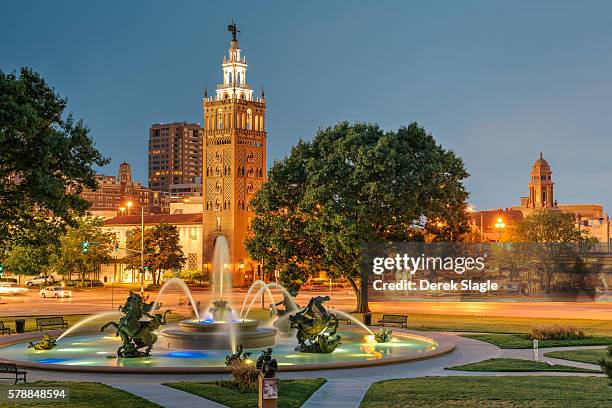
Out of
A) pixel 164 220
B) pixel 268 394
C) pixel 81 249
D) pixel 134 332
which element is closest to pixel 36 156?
pixel 134 332

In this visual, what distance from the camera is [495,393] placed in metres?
22.0

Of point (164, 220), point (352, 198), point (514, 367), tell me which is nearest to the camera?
point (514, 367)

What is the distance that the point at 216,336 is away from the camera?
3173 centimetres

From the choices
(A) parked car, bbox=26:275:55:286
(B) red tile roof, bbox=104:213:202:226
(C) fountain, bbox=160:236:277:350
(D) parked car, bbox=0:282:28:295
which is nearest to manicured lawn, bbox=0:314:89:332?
(C) fountain, bbox=160:236:277:350

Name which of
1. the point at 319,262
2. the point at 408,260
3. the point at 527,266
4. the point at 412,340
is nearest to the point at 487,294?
the point at 527,266

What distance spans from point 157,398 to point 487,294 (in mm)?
57214

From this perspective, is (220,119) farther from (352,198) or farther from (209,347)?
(209,347)

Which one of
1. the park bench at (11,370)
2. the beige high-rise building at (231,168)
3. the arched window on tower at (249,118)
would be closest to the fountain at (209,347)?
the park bench at (11,370)

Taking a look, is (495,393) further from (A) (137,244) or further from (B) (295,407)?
(A) (137,244)

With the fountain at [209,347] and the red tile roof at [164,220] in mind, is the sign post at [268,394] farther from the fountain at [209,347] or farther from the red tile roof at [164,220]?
the red tile roof at [164,220]

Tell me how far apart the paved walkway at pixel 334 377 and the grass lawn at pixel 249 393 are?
0.79 ft

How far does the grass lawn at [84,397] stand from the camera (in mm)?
19827

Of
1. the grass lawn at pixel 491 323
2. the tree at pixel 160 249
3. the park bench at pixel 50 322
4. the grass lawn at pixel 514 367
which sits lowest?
the grass lawn at pixel 491 323

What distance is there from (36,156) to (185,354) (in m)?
10.3
